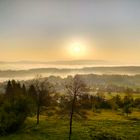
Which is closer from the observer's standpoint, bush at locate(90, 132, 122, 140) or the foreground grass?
bush at locate(90, 132, 122, 140)

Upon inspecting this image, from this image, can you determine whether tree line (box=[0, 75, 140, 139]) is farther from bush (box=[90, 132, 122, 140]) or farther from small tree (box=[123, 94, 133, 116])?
small tree (box=[123, 94, 133, 116])

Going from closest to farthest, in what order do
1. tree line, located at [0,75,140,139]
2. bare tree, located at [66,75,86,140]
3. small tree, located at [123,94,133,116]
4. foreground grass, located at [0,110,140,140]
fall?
bare tree, located at [66,75,86,140], tree line, located at [0,75,140,139], foreground grass, located at [0,110,140,140], small tree, located at [123,94,133,116]

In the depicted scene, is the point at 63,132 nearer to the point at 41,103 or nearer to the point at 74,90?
the point at 74,90

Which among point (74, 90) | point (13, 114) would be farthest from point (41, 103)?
point (74, 90)

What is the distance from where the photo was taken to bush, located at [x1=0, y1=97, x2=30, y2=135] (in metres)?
35.7

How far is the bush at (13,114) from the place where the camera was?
35.7 m

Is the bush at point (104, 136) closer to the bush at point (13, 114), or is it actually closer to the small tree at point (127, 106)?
the bush at point (13, 114)

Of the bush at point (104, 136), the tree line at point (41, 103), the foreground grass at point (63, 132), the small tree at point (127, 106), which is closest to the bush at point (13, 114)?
the tree line at point (41, 103)

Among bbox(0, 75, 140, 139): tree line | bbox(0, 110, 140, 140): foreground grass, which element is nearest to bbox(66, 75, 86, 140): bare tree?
bbox(0, 75, 140, 139): tree line

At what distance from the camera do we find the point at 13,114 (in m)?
36.9

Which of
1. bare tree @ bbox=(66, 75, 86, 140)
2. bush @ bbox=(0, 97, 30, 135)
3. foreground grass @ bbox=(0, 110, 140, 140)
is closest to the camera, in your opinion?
bare tree @ bbox=(66, 75, 86, 140)

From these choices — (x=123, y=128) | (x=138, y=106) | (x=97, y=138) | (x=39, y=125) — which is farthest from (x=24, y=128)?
(x=138, y=106)

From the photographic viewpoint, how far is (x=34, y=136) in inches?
1318

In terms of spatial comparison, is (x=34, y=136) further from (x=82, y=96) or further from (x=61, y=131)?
(x=82, y=96)
